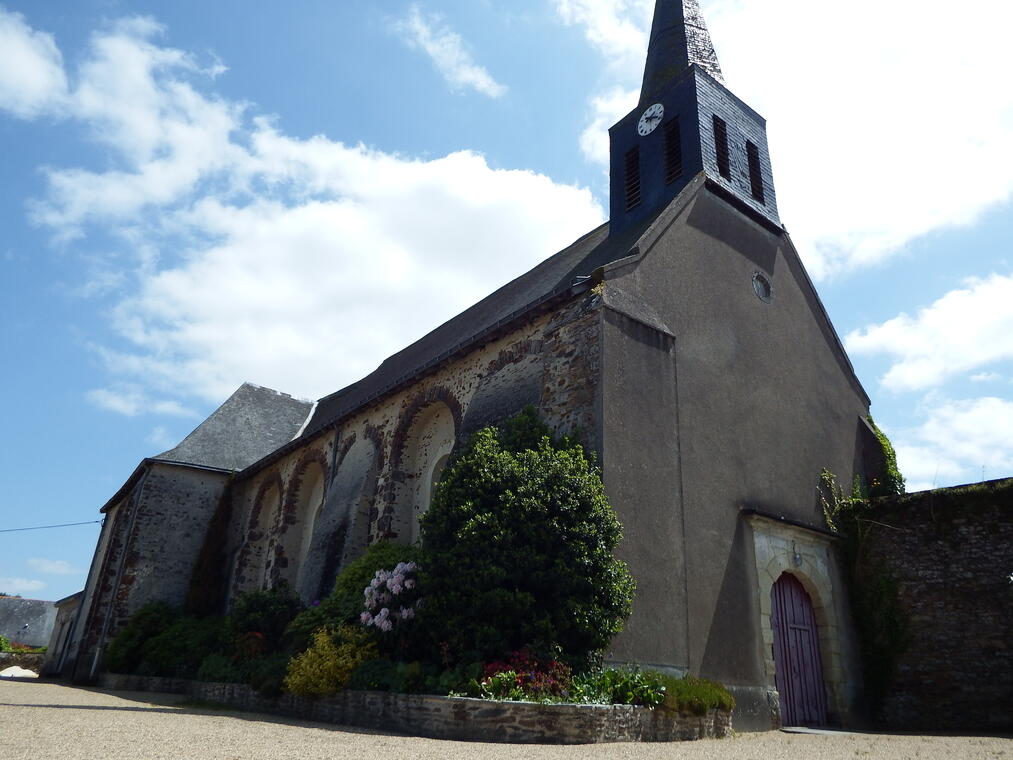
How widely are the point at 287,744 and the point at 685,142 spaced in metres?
12.5

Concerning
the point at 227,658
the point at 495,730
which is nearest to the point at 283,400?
the point at 227,658

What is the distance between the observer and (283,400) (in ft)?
81.0

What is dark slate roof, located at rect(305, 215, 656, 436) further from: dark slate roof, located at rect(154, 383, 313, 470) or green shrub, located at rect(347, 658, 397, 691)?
green shrub, located at rect(347, 658, 397, 691)

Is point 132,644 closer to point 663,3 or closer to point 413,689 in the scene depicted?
point 413,689

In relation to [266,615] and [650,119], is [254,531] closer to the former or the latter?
[266,615]

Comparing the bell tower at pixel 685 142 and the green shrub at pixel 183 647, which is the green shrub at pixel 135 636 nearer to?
the green shrub at pixel 183 647

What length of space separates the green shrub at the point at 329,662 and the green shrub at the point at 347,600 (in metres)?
0.47

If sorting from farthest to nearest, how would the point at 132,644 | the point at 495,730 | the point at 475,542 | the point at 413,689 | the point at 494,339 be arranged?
1. the point at 132,644
2. the point at 494,339
3. the point at 475,542
4. the point at 413,689
5. the point at 495,730

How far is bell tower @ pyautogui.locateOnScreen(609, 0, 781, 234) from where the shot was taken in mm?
13672

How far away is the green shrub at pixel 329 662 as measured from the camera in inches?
312

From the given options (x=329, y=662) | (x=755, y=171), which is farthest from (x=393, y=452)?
(x=755, y=171)

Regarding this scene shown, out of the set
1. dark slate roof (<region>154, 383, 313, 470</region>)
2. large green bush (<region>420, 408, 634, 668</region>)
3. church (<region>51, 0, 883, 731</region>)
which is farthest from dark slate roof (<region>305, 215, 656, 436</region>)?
large green bush (<region>420, 408, 634, 668</region>)

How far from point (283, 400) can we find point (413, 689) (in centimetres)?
1905

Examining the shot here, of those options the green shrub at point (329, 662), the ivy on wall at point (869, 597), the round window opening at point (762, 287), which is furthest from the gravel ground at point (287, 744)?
the round window opening at point (762, 287)
